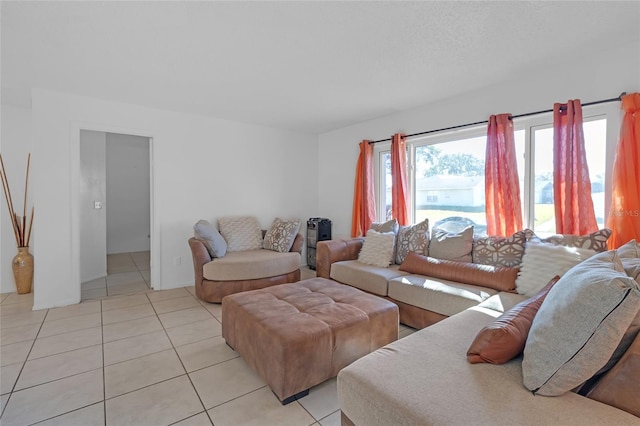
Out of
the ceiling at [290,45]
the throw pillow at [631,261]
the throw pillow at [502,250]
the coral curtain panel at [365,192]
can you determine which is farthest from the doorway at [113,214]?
the throw pillow at [631,261]

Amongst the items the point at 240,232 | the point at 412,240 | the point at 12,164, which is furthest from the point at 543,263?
the point at 12,164

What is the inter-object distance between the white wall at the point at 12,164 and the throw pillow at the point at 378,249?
4.02 metres

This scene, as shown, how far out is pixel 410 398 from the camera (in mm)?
1048

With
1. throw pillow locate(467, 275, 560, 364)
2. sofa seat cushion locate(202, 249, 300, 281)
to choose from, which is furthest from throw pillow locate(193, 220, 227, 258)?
throw pillow locate(467, 275, 560, 364)

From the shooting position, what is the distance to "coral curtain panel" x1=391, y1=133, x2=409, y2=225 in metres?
3.85

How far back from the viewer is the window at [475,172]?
2.52 metres

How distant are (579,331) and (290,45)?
232cm

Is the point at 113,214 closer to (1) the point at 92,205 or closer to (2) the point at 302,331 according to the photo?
(1) the point at 92,205

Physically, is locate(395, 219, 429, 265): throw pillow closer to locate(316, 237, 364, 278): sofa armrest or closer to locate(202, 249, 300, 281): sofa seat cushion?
locate(316, 237, 364, 278): sofa armrest

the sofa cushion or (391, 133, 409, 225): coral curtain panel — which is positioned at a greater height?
(391, 133, 409, 225): coral curtain panel

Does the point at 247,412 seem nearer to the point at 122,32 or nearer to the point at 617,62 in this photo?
the point at 122,32

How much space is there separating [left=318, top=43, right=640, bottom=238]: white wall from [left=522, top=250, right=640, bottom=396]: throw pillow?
2.14 meters

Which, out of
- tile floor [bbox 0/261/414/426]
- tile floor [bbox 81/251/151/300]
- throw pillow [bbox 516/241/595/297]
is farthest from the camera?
tile floor [bbox 81/251/151/300]

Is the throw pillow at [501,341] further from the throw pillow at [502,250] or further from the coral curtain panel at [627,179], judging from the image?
the coral curtain panel at [627,179]
